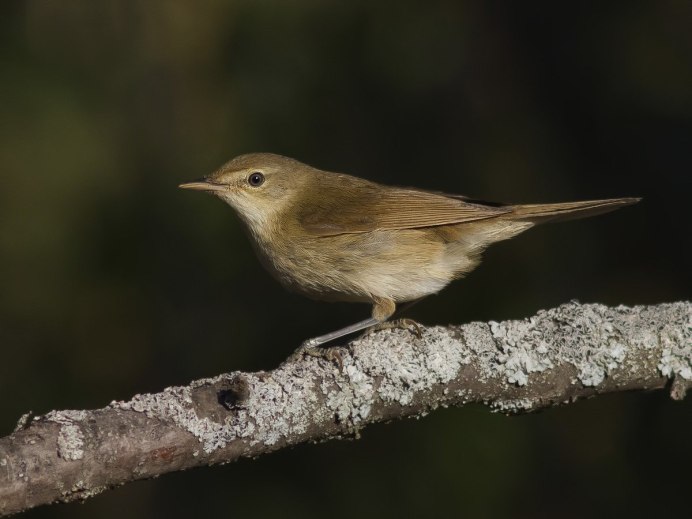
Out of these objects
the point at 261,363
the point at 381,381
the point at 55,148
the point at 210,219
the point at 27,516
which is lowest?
the point at 27,516

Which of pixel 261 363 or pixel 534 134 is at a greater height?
pixel 534 134

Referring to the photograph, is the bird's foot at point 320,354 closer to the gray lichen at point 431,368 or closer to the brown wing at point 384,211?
the gray lichen at point 431,368

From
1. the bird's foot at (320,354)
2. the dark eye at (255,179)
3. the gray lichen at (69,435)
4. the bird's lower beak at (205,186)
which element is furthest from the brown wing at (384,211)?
the gray lichen at (69,435)

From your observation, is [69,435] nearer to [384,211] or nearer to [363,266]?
[363,266]

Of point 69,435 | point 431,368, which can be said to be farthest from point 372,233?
point 69,435

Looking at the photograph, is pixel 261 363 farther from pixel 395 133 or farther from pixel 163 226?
pixel 395 133

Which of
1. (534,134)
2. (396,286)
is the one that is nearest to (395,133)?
(534,134)

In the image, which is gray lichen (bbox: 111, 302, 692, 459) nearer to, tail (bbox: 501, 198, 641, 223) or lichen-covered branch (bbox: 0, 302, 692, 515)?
lichen-covered branch (bbox: 0, 302, 692, 515)
